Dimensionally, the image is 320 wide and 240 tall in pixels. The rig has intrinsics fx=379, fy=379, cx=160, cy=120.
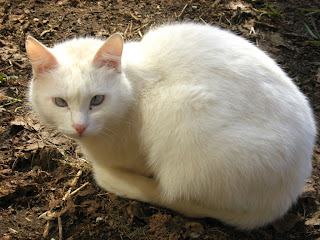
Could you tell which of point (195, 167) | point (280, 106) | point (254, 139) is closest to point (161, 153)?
point (195, 167)

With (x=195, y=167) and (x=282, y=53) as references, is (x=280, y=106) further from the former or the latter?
(x=282, y=53)

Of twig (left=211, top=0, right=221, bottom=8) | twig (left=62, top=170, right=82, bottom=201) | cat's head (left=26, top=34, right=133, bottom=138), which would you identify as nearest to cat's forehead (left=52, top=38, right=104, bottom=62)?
cat's head (left=26, top=34, right=133, bottom=138)

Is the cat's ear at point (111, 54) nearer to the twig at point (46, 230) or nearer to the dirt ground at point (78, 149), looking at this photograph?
the dirt ground at point (78, 149)

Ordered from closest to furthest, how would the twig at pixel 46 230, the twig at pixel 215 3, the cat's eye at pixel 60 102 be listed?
the cat's eye at pixel 60 102, the twig at pixel 46 230, the twig at pixel 215 3

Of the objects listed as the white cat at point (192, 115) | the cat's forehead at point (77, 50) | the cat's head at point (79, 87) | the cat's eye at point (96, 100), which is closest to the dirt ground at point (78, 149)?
the white cat at point (192, 115)

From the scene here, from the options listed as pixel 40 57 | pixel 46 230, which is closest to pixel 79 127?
pixel 40 57

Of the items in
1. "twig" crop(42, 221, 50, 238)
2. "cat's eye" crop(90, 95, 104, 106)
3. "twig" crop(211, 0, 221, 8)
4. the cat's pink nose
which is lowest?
"twig" crop(42, 221, 50, 238)

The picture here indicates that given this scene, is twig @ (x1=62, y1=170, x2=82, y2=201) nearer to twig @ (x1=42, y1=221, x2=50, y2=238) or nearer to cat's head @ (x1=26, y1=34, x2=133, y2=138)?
twig @ (x1=42, y1=221, x2=50, y2=238)
